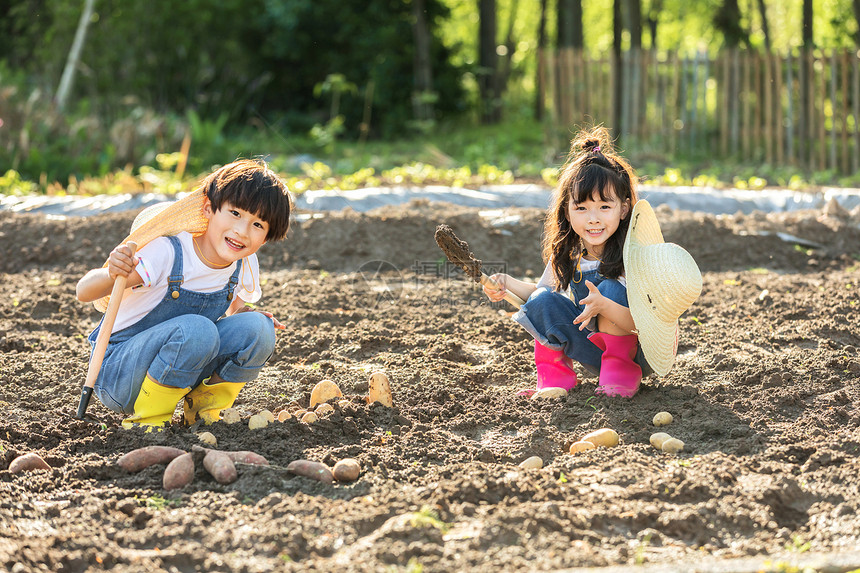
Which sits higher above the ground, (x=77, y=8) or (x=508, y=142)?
(x=77, y=8)

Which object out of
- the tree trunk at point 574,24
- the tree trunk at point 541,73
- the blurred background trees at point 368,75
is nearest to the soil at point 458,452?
the blurred background trees at point 368,75

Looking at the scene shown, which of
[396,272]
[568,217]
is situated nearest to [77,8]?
[396,272]

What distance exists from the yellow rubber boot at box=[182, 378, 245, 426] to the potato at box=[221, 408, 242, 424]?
0.16 feet

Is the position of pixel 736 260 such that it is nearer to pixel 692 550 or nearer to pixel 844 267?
pixel 844 267

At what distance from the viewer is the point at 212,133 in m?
10.6

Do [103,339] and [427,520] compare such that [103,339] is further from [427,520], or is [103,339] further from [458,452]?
[427,520]

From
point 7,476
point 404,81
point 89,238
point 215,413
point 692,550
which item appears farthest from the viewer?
point 404,81

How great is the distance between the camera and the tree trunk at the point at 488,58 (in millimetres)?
14180

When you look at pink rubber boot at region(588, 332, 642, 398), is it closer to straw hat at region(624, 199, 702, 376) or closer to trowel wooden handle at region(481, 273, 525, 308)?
straw hat at region(624, 199, 702, 376)

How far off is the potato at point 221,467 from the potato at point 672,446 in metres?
1.30

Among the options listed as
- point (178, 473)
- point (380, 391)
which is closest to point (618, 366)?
point (380, 391)

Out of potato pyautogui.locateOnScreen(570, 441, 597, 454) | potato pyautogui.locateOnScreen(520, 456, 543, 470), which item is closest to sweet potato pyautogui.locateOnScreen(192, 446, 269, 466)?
potato pyautogui.locateOnScreen(520, 456, 543, 470)

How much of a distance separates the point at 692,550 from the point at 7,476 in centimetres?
192

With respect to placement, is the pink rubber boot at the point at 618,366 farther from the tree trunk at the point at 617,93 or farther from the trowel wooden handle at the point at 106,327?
the tree trunk at the point at 617,93
